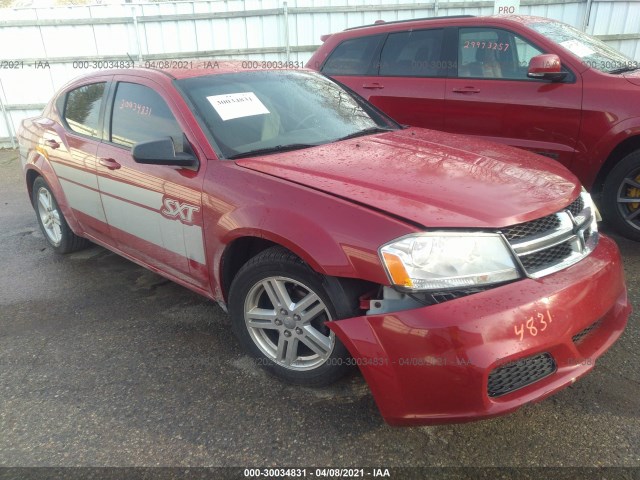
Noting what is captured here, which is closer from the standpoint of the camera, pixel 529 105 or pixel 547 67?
pixel 547 67

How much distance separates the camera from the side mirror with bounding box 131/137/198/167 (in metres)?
2.66

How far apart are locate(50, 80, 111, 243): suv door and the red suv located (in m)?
2.58

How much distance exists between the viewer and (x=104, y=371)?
9.20 feet

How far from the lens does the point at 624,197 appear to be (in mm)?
3998

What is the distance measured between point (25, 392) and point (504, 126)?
4108 mm

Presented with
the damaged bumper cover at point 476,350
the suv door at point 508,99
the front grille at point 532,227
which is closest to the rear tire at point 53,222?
the damaged bumper cover at point 476,350

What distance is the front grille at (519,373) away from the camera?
1.89 metres

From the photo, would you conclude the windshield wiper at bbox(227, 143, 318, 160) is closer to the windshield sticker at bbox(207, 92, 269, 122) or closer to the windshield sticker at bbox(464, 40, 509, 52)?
the windshield sticker at bbox(207, 92, 269, 122)

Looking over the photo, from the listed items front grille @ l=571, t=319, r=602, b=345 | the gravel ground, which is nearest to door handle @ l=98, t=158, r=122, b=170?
the gravel ground

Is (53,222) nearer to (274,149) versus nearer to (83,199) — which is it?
(83,199)

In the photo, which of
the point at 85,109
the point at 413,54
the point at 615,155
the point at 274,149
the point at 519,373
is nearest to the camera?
the point at 519,373

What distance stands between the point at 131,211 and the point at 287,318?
141cm

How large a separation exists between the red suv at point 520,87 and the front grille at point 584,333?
4.42 ft

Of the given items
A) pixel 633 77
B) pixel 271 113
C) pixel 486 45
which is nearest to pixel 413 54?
pixel 486 45
